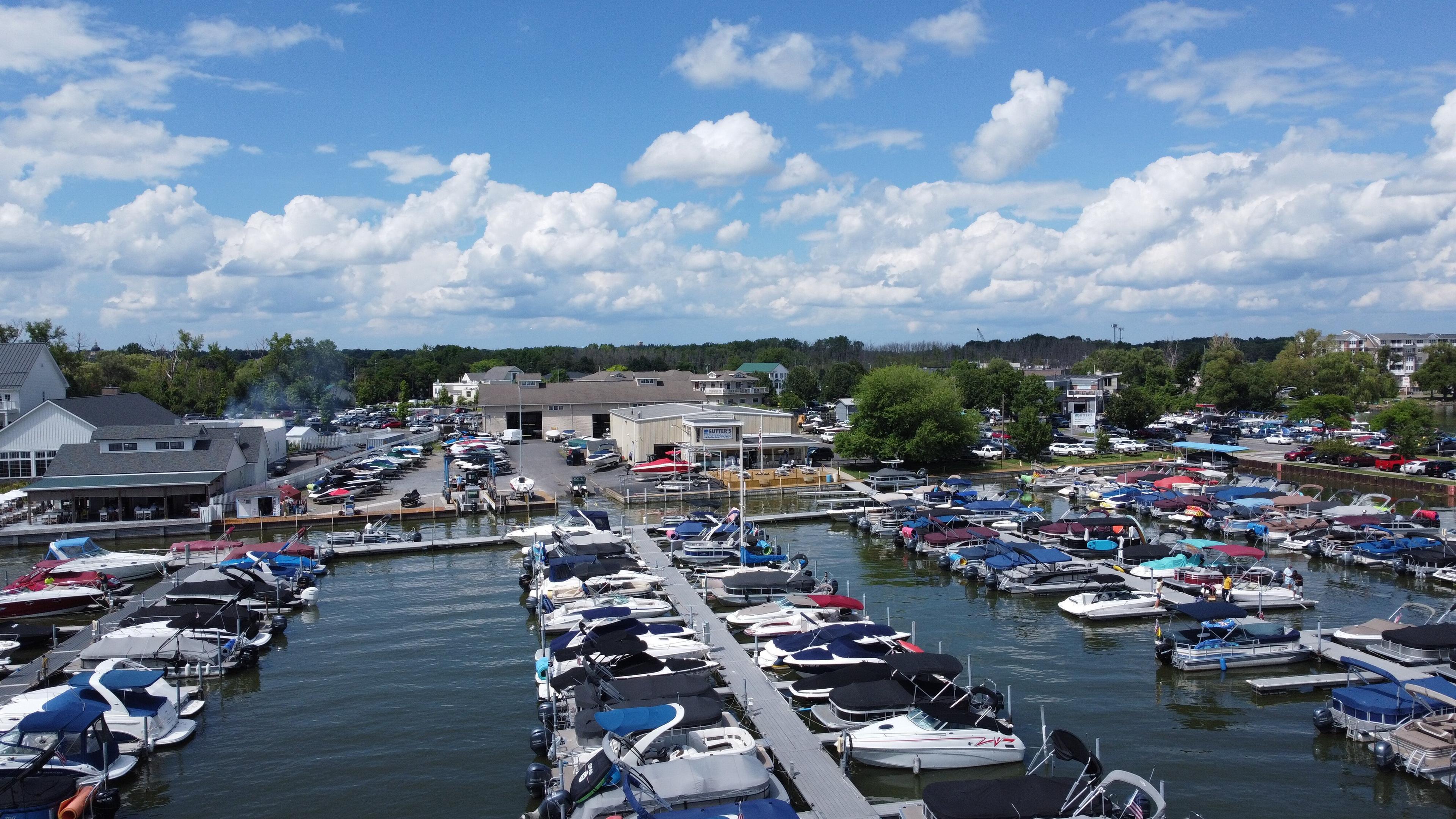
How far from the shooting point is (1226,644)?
23.3 meters

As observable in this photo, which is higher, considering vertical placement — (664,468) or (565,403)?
(565,403)

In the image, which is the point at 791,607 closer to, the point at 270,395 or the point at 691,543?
the point at 691,543

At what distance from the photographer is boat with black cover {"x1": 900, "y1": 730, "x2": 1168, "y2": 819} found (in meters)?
14.1

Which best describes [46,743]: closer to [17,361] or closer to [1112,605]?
[1112,605]

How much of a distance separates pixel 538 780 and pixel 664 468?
38.4 metres

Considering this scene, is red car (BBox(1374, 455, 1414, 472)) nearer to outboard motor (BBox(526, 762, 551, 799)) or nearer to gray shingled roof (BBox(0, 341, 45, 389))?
outboard motor (BBox(526, 762, 551, 799))

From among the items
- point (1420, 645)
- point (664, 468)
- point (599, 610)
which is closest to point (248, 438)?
point (664, 468)

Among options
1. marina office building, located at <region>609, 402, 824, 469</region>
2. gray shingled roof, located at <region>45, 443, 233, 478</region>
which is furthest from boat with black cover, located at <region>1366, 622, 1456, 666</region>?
gray shingled roof, located at <region>45, 443, 233, 478</region>

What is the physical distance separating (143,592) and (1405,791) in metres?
35.4

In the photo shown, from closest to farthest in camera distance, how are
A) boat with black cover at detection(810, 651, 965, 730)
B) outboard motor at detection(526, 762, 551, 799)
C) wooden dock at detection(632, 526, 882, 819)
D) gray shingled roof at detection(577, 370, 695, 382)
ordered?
1. wooden dock at detection(632, 526, 882, 819)
2. outboard motor at detection(526, 762, 551, 799)
3. boat with black cover at detection(810, 651, 965, 730)
4. gray shingled roof at detection(577, 370, 695, 382)

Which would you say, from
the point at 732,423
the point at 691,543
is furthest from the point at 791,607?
the point at 732,423

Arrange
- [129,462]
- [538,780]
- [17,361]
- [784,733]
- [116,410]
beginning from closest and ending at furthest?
[538,780], [784,733], [129,462], [116,410], [17,361]

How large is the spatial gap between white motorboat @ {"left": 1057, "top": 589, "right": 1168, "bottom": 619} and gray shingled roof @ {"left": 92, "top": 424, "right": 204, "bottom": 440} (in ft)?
137

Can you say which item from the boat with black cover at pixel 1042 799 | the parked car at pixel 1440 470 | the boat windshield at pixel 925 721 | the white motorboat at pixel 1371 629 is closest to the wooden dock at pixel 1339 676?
the white motorboat at pixel 1371 629
